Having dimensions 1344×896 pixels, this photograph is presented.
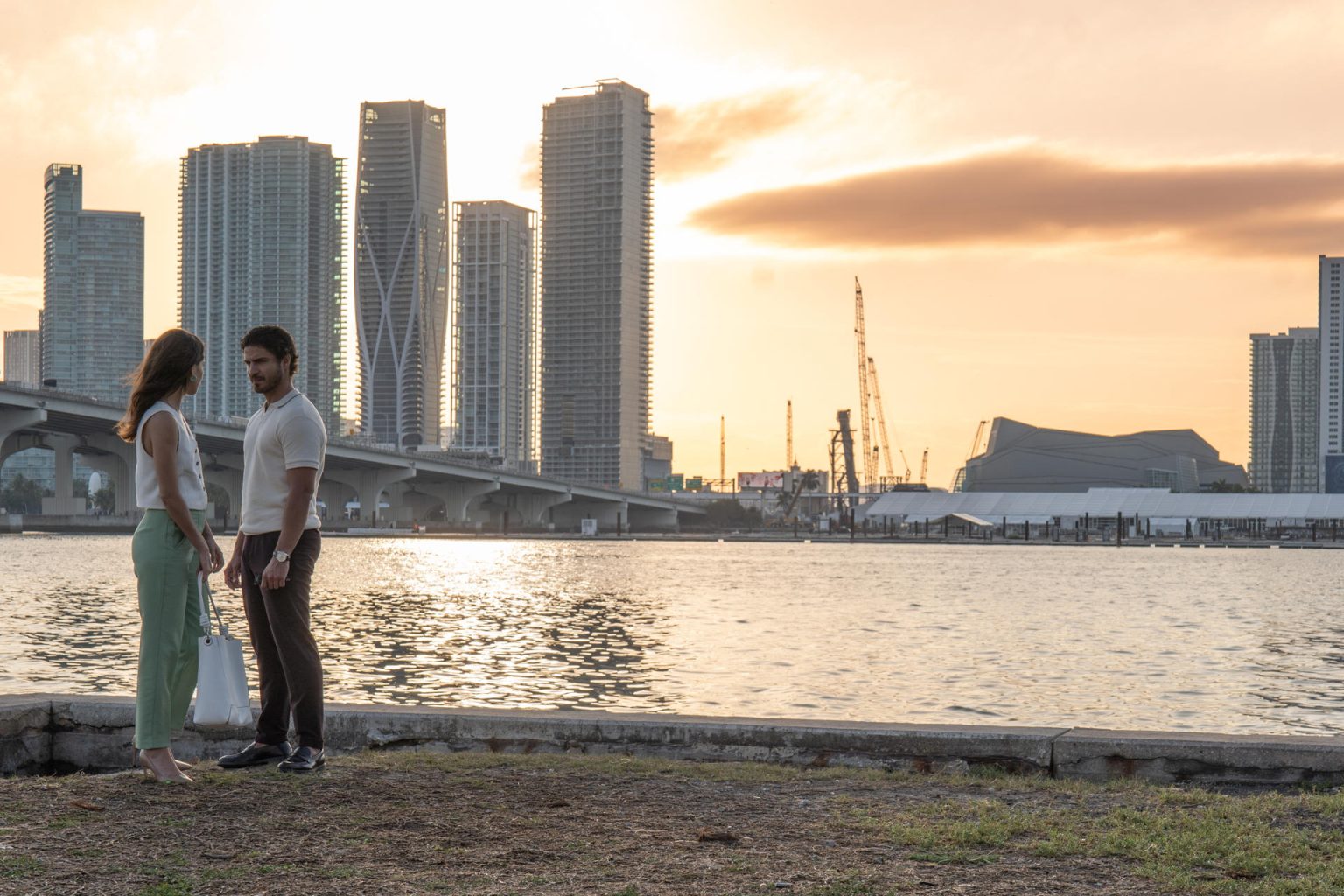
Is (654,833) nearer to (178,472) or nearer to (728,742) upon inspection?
(728,742)

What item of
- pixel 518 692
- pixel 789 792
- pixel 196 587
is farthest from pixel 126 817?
pixel 518 692

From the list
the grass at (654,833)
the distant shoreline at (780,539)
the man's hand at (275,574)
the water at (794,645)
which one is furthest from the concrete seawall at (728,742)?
the distant shoreline at (780,539)

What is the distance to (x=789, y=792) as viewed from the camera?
717cm

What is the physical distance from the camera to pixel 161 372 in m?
7.28

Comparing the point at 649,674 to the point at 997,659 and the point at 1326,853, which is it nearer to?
the point at 997,659

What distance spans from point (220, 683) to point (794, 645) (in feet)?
64.4

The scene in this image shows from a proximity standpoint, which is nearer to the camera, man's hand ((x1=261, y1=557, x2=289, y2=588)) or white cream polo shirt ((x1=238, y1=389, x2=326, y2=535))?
man's hand ((x1=261, y1=557, x2=289, y2=588))

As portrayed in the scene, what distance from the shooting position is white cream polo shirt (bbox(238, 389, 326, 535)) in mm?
7566

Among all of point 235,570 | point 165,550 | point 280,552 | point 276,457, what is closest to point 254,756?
point 235,570

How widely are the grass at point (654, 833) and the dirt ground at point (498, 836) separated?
2 cm

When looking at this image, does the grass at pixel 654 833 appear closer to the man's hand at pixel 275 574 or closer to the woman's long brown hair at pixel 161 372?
the man's hand at pixel 275 574

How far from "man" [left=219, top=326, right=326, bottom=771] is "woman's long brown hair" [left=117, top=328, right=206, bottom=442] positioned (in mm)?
354

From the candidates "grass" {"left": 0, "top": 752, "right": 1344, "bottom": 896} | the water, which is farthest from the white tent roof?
"grass" {"left": 0, "top": 752, "right": 1344, "bottom": 896}

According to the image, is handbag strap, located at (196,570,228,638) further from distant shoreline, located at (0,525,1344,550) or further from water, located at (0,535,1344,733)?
distant shoreline, located at (0,525,1344,550)
